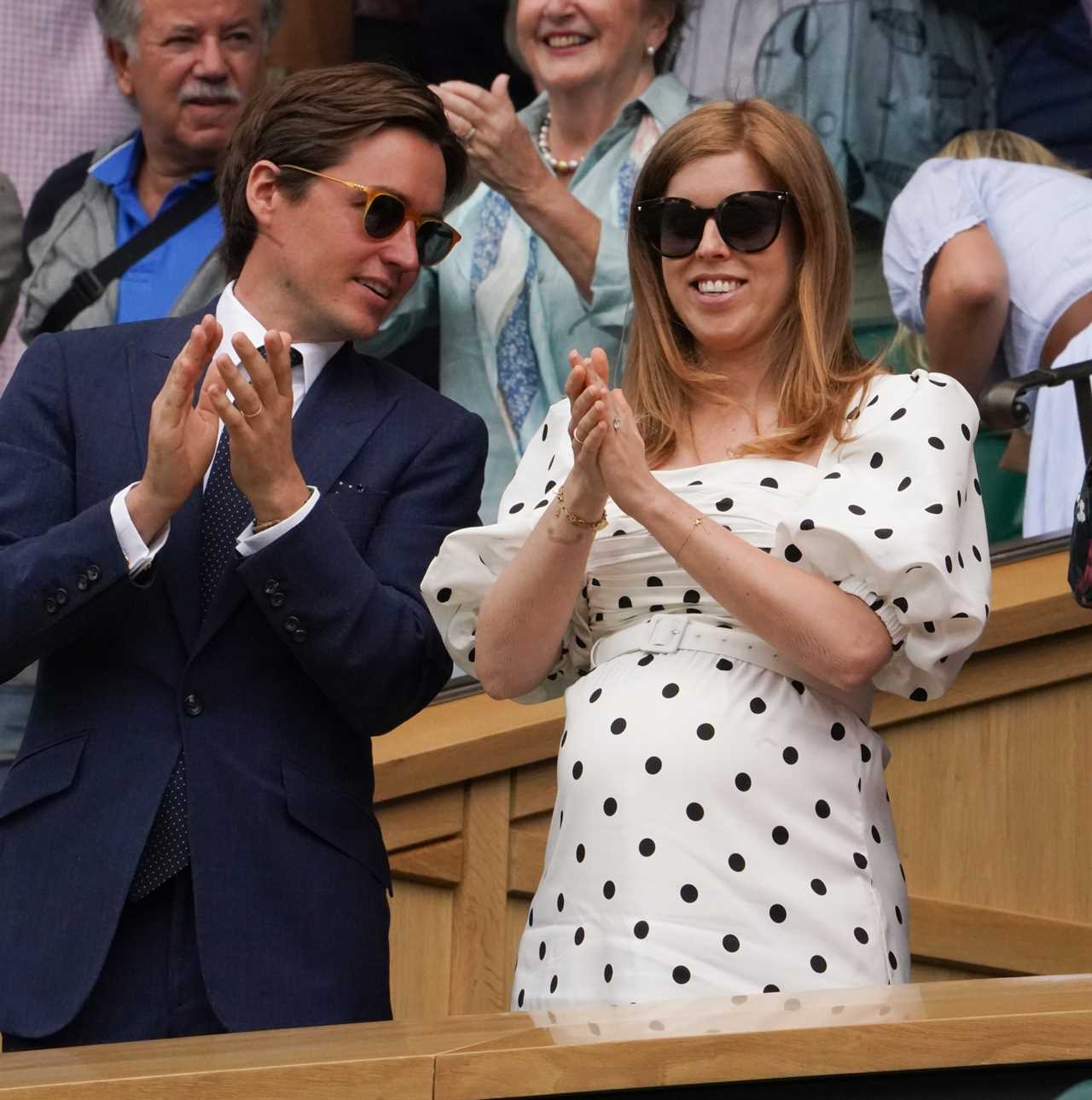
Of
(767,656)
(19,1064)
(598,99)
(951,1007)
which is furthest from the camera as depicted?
(598,99)

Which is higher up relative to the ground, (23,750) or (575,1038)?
(575,1038)

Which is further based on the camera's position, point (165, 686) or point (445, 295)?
point (445, 295)

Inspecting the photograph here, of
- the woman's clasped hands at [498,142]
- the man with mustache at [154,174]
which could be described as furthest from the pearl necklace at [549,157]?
the man with mustache at [154,174]

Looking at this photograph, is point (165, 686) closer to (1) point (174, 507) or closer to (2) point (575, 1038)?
(1) point (174, 507)

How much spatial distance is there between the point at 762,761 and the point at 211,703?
0.67m

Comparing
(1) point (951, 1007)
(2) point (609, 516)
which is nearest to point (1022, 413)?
(2) point (609, 516)

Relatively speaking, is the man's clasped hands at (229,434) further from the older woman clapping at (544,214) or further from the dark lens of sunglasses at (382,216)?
the older woman clapping at (544,214)

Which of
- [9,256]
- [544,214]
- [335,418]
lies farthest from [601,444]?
[9,256]

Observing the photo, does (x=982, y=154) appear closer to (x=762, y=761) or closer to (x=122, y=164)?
(x=122, y=164)

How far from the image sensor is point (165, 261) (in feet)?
13.6

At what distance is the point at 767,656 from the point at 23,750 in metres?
0.92

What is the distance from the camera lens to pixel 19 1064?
5.94 feet

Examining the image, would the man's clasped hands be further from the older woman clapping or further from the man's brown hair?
the older woman clapping

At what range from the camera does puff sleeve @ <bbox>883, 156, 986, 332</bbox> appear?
383cm
